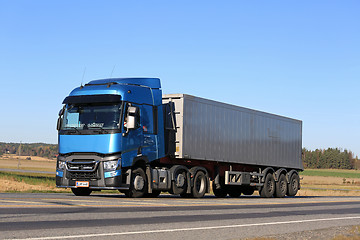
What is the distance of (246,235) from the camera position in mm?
10047

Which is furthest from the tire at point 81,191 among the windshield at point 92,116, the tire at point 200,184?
the tire at point 200,184

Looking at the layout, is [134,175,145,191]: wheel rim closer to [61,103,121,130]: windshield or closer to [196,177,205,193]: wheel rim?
[61,103,121,130]: windshield

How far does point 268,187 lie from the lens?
27391mm

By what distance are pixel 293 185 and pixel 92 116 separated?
45.6 ft

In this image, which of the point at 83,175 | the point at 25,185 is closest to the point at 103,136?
the point at 83,175

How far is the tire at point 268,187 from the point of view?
27.1 m

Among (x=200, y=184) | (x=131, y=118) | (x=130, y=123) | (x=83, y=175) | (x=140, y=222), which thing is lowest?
(x=140, y=222)

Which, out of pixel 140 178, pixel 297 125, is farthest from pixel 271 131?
pixel 140 178

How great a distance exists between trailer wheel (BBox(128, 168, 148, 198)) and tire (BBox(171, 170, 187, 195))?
1.45m

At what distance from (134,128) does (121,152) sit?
876 mm

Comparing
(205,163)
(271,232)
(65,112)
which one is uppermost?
(65,112)

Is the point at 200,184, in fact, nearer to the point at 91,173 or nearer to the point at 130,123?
→ the point at 130,123

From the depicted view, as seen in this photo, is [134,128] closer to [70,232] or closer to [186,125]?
[186,125]

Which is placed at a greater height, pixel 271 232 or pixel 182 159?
pixel 182 159
